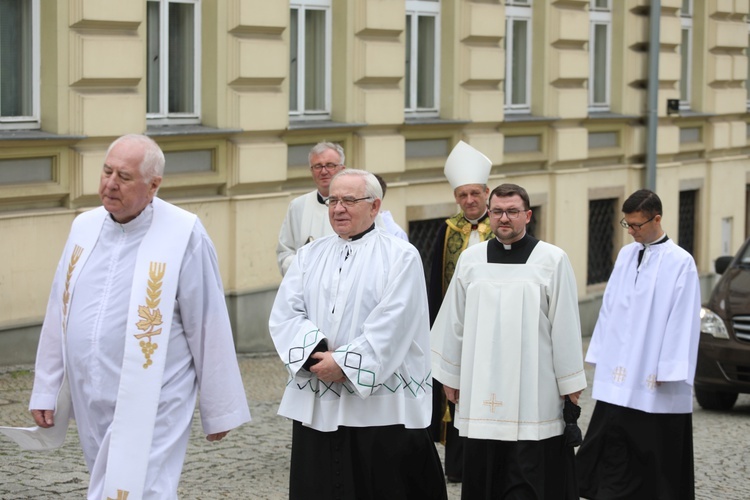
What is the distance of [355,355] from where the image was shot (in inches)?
253

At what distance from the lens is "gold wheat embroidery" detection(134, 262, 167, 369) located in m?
5.70

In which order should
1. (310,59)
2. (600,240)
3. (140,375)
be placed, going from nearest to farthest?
(140,375)
(310,59)
(600,240)

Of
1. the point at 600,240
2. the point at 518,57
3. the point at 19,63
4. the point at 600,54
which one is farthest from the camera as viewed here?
the point at 600,54

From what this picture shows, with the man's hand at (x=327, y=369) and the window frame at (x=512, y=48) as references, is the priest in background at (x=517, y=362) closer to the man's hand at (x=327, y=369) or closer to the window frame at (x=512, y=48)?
the man's hand at (x=327, y=369)

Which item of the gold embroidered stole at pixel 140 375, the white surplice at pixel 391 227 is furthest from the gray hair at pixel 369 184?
the white surplice at pixel 391 227

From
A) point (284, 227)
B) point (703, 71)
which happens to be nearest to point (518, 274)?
point (284, 227)

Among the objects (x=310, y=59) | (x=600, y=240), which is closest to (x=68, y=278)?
(x=310, y=59)

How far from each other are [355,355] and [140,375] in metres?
1.09

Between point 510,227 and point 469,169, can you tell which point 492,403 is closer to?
point 510,227

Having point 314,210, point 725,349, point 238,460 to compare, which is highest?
point 314,210

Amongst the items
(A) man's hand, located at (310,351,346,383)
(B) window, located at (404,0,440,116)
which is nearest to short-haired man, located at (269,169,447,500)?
(A) man's hand, located at (310,351,346,383)

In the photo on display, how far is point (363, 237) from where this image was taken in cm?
674

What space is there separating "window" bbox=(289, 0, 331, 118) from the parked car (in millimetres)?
4369

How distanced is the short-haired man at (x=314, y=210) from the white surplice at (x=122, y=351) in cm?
319
